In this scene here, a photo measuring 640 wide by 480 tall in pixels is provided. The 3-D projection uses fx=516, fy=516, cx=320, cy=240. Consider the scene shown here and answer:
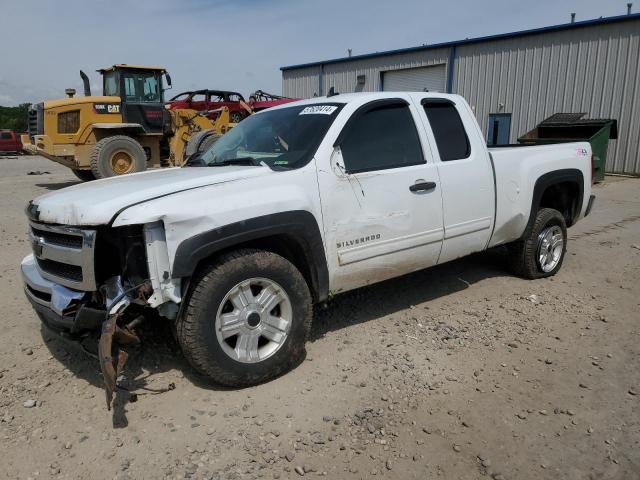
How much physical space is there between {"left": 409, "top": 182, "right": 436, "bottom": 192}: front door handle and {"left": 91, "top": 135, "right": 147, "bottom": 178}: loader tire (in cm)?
968

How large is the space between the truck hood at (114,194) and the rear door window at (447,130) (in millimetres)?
1647

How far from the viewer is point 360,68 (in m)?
22.2

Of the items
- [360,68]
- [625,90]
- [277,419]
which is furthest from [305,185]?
[360,68]

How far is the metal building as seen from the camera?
15.2m

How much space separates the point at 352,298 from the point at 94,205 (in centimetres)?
259

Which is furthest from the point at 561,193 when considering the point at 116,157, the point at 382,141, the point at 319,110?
the point at 116,157

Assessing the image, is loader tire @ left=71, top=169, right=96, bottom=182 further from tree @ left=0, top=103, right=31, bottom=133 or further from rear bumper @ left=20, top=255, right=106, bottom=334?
tree @ left=0, top=103, right=31, bottom=133

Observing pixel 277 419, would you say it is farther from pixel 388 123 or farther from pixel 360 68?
Answer: pixel 360 68

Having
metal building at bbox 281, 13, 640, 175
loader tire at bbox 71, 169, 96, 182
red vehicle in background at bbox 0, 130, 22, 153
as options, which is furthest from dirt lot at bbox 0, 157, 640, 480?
red vehicle in background at bbox 0, 130, 22, 153

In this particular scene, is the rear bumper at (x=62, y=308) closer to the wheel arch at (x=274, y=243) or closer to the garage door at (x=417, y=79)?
the wheel arch at (x=274, y=243)

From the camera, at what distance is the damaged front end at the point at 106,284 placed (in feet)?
9.57

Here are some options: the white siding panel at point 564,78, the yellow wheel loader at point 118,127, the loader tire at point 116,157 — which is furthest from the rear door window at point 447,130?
the white siding panel at point 564,78

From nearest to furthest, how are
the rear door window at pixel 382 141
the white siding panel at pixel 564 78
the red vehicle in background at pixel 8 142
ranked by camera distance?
1. the rear door window at pixel 382 141
2. the white siding panel at pixel 564 78
3. the red vehicle in background at pixel 8 142

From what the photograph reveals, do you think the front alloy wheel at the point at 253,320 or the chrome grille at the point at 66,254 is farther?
the front alloy wheel at the point at 253,320
